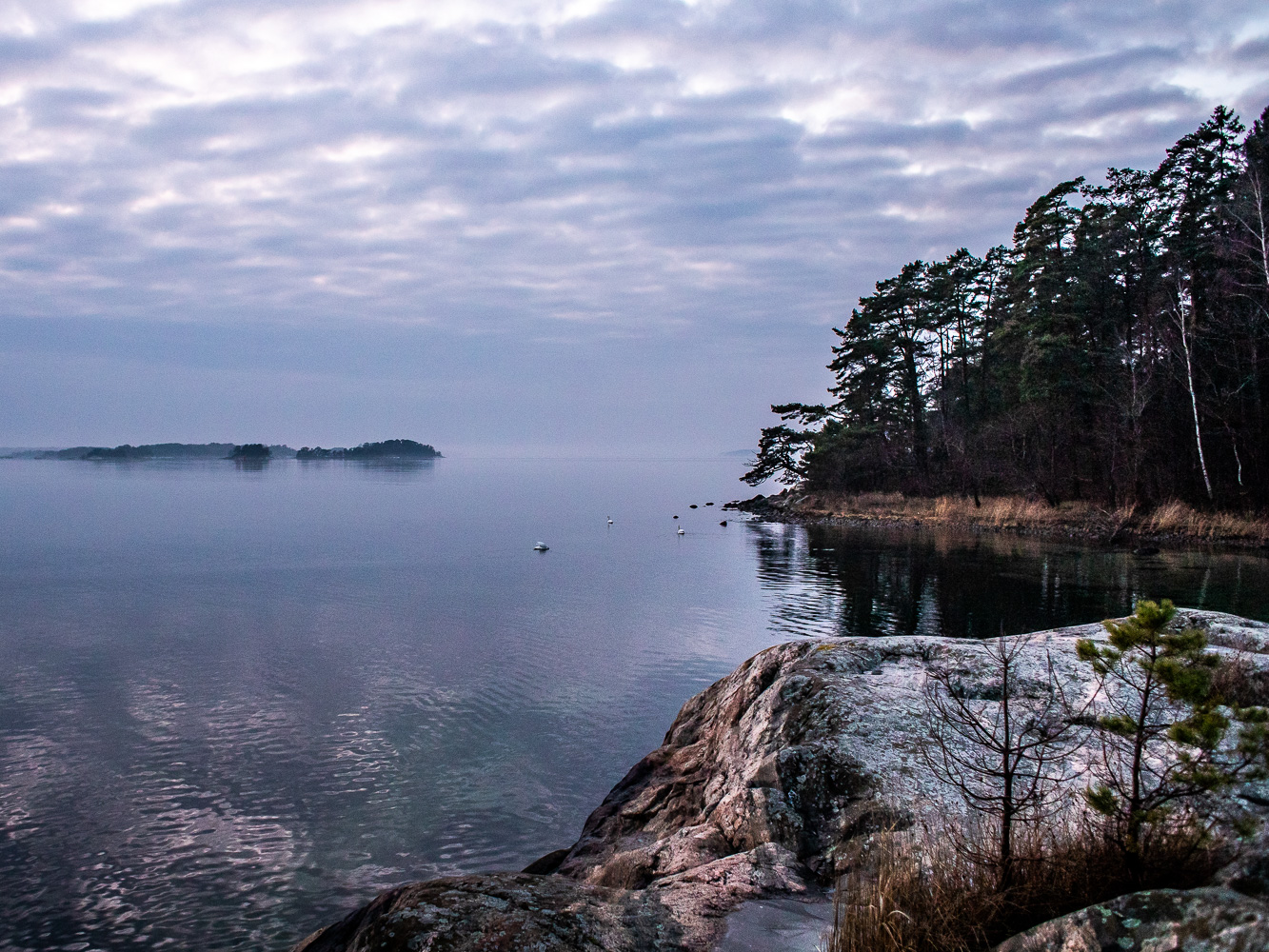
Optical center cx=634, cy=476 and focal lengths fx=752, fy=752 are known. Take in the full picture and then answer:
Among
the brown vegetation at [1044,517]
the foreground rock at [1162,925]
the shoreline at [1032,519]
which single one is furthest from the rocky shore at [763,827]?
the brown vegetation at [1044,517]

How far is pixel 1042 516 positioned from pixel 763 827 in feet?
136

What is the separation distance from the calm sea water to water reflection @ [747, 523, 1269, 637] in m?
0.18

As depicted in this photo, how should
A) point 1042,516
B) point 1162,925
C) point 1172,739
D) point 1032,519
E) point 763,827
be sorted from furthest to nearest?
point 1032,519 → point 1042,516 → point 763,827 → point 1172,739 → point 1162,925

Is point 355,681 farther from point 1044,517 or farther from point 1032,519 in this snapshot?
point 1032,519

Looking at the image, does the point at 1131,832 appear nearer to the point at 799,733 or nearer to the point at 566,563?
the point at 799,733

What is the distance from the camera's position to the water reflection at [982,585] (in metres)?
21.0

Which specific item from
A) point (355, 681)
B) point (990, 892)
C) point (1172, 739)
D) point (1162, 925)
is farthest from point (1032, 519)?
point (1162, 925)

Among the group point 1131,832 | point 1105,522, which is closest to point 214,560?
point 1131,832

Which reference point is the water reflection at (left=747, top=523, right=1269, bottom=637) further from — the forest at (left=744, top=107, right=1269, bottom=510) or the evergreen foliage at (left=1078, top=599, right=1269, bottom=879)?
the evergreen foliage at (left=1078, top=599, right=1269, bottom=879)

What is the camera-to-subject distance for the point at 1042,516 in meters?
41.2

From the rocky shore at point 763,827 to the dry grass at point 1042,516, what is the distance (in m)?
30.0

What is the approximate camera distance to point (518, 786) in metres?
11.2

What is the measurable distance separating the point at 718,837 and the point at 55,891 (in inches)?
307

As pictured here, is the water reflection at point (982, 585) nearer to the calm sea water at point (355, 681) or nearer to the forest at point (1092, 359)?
the calm sea water at point (355, 681)
